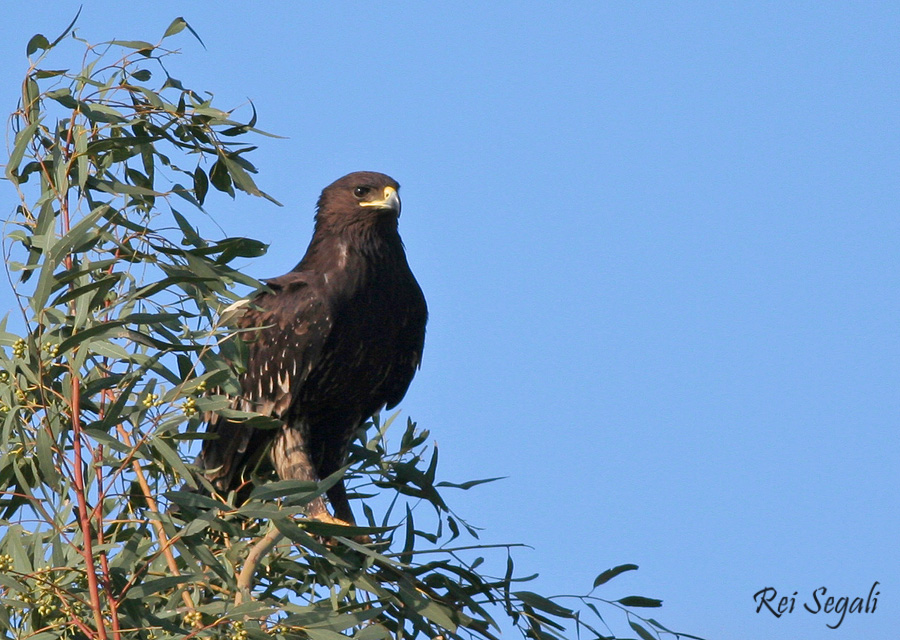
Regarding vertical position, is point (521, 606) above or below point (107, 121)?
below

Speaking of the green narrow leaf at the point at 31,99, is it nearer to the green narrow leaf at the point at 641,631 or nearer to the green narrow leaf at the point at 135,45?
the green narrow leaf at the point at 135,45

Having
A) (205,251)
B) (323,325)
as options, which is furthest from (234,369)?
(323,325)

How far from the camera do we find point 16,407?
293cm

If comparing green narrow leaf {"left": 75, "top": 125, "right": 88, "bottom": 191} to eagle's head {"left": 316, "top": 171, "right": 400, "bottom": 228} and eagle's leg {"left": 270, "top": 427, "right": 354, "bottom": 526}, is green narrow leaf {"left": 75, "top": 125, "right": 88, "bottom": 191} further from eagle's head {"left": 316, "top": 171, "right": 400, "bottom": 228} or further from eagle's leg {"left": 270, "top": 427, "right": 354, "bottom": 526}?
eagle's head {"left": 316, "top": 171, "right": 400, "bottom": 228}

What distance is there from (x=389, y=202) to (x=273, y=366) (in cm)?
100

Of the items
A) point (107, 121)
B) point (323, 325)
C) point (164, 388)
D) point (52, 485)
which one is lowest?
point (52, 485)

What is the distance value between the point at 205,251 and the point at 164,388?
41 centimetres

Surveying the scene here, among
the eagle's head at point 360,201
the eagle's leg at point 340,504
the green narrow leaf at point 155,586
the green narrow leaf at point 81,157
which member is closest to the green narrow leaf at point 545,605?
the green narrow leaf at point 155,586

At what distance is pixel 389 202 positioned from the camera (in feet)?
18.5

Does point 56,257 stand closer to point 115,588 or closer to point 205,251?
point 205,251

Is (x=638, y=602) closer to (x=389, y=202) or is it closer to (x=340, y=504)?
(x=340, y=504)

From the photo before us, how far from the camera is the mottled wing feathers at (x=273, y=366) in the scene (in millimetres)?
5152

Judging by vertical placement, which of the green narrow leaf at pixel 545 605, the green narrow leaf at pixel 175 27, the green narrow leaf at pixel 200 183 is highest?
the green narrow leaf at pixel 175 27

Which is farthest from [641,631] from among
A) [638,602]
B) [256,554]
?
[256,554]
